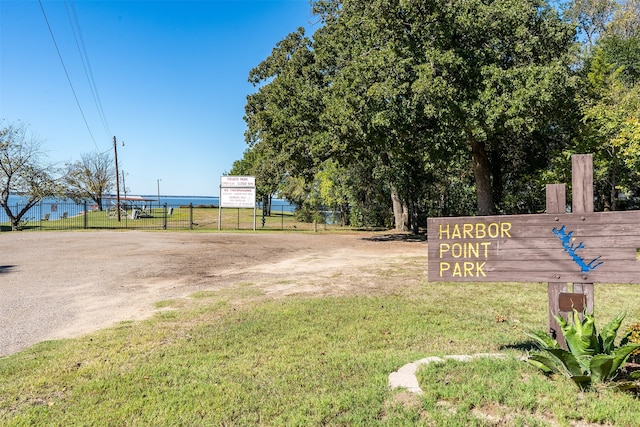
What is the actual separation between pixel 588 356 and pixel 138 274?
8.85 metres

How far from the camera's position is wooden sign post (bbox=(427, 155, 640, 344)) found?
11.2 feet

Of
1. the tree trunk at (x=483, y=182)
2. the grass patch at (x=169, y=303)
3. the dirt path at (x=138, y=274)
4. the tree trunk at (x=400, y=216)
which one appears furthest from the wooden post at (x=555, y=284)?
the tree trunk at (x=400, y=216)

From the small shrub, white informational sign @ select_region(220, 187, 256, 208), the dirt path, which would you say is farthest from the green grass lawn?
white informational sign @ select_region(220, 187, 256, 208)

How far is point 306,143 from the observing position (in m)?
16.7

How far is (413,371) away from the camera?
140 inches

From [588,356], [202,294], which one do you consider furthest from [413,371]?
[202,294]

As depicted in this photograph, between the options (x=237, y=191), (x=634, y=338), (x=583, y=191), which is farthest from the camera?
(x=237, y=191)

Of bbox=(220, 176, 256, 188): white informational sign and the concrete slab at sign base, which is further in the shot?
bbox=(220, 176, 256, 188): white informational sign

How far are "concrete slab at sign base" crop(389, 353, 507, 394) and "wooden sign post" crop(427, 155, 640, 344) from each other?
71cm

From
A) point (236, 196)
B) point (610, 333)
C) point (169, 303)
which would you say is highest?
point (236, 196)

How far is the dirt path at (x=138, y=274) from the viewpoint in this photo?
5.97 m

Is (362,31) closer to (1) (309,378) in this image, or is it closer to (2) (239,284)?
(2) (239,284)

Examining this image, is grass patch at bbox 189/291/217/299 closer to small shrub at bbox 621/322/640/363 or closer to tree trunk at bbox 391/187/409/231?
small shrub at bbox 621/322/640/363

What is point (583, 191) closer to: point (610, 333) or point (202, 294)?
point (610, 333)
